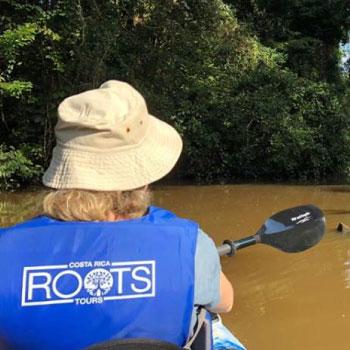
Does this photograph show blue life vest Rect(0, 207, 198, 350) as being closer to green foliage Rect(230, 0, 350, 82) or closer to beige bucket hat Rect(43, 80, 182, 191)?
beige bucket hat Rect(43, 80, 182, 191)

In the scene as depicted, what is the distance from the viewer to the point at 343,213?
28.1ft

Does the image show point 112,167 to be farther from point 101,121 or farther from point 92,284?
point 92,284

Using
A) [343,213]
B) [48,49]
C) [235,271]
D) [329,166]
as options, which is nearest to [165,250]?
[235,271]

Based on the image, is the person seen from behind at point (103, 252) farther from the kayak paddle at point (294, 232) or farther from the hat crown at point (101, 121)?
the kayak paddle at point (294, 232)

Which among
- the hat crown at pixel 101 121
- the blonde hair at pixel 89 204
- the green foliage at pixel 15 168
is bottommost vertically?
the green foliage at pixel 15 168

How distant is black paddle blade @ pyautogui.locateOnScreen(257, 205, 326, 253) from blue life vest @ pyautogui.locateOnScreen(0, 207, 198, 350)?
1.12m

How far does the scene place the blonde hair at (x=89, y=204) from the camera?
1424 mm

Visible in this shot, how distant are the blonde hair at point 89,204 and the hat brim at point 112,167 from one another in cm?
2

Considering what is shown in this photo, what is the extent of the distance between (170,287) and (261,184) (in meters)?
10.9

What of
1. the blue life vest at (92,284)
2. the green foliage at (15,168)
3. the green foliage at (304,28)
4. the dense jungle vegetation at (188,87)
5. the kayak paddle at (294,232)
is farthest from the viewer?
the green foliage at (304,28)

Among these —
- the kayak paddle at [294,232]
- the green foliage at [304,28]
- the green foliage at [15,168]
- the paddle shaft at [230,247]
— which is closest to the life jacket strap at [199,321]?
the paddle shaft at [230,247]

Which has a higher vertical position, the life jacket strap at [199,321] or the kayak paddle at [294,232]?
the life jacket strap at [199,321]

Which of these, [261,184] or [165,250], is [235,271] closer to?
[165,250]

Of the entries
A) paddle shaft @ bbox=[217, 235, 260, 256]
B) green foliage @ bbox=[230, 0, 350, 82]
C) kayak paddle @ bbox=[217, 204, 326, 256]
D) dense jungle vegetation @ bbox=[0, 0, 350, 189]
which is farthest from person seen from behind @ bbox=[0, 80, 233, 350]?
green foliage @ bbox=[230, 0, 350, 82]
